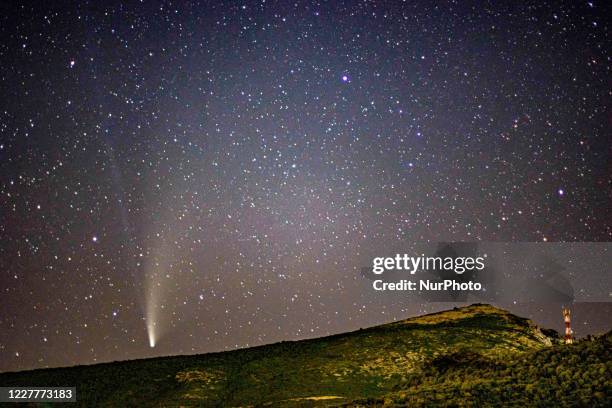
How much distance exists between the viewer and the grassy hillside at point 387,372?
15.9 meters

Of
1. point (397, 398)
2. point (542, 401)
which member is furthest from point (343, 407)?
point (542, 401)

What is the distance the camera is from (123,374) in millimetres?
40594

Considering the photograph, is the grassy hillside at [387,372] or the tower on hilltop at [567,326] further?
the tower on hilltop at [567,326]

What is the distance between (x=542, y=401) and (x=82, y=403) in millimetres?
29286

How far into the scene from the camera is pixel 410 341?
40.6 metres

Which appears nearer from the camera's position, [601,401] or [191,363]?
[601,401]

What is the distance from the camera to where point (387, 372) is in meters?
33.8

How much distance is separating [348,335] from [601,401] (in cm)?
3370

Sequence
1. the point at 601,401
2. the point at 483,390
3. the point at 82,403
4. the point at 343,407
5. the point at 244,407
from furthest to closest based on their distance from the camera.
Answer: the point at 82,403 < the point at 244,407 < the point at 343,407 < the point at 483,390 < the point at 601,401

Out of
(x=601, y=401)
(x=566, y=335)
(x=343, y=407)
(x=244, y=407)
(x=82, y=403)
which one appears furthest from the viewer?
(x=566, y=335)

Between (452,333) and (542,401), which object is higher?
(452,333)

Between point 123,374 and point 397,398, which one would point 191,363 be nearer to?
point 123,374

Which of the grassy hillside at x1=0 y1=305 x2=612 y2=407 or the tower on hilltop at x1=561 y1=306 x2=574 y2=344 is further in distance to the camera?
the tower on hilltop at x1=561 y1=306 x2=574 y2=344

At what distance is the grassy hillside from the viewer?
627 inches
